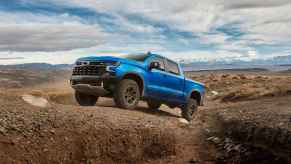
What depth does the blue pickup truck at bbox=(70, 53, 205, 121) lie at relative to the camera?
33.9 ft

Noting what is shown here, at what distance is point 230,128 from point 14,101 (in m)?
7.06

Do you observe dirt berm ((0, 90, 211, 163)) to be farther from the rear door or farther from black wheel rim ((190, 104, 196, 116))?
black wheel rim ((190, 104, 196, 116))

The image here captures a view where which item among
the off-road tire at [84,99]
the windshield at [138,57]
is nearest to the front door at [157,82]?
the windshield at [138,57]

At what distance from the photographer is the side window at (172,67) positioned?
1267cm

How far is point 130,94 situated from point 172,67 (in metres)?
2.74

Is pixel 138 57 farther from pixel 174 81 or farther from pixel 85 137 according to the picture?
pixel 85 137

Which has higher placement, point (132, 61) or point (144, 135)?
point (132, 61)

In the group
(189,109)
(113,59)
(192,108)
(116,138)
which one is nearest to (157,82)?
(113,59)

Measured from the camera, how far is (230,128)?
11727mm

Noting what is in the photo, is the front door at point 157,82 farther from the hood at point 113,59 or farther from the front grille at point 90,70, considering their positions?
the front grille at point 90,70

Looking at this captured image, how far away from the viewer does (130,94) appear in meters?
10.9

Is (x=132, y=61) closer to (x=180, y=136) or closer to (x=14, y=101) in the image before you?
(x=180, y=136)

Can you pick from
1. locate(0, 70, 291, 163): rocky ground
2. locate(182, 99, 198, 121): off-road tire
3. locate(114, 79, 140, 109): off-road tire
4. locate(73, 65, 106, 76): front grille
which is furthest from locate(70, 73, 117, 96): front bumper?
locate(182, 99, 198, 121): off-road tire

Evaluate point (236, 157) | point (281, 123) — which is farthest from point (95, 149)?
point (281, 123)
